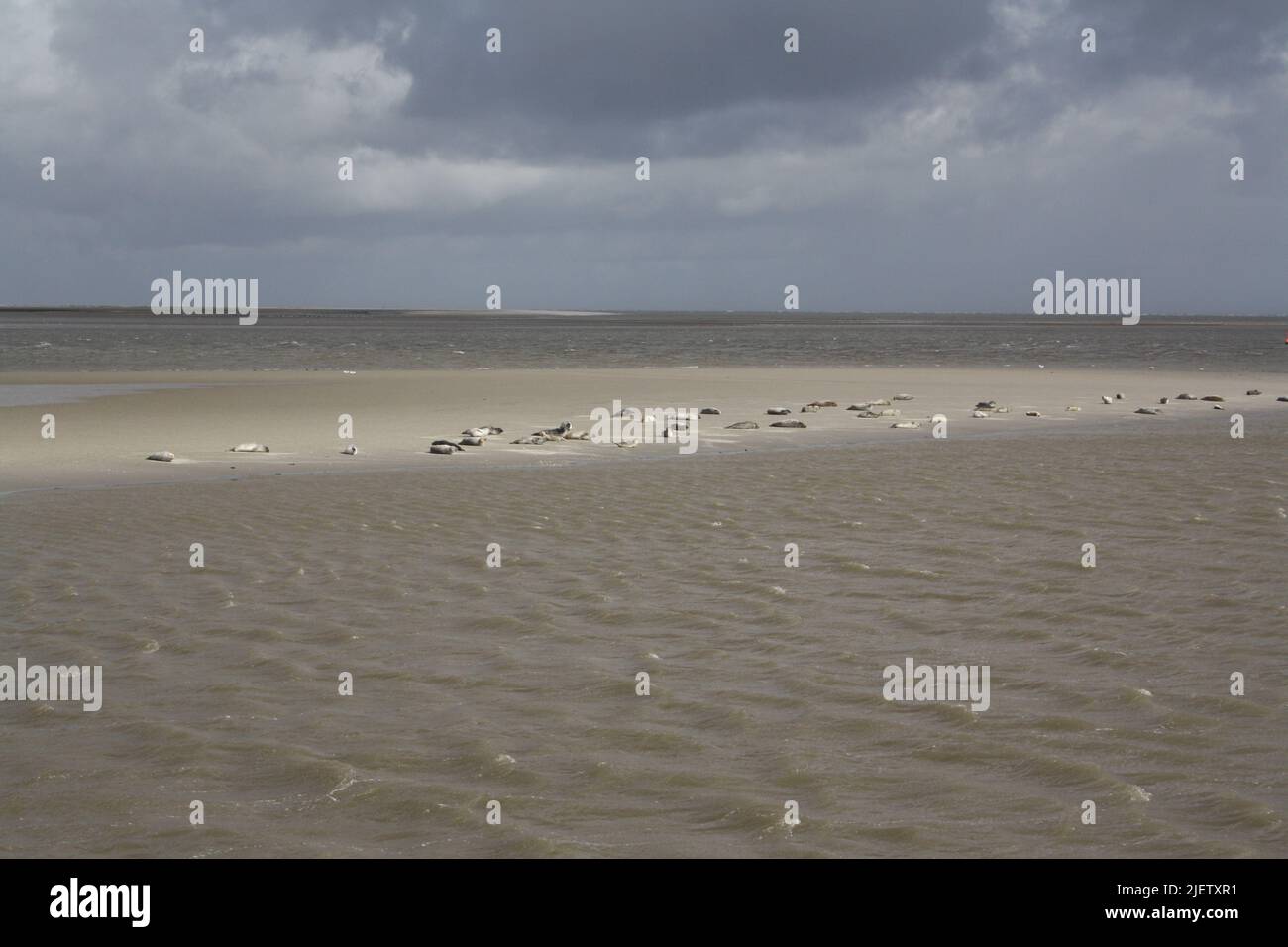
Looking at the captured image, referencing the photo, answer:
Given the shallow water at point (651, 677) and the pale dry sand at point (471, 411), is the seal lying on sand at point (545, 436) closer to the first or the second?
the pale dry sand at point (471, 411)

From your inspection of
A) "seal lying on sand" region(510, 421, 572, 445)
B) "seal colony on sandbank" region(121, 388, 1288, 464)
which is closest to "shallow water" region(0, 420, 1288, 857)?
"seal colony on sandbank" region(121, 388, 1288, 464)

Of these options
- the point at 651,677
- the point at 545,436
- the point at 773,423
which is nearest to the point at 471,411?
the point at 545,436

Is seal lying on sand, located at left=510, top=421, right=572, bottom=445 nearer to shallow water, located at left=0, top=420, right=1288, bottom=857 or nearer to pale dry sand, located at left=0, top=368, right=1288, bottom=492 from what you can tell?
pale dry sand, located at left=0, top=368, right=1288, bottom=492

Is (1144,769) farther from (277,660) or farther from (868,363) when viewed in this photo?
(868,363)

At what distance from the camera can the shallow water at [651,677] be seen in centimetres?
550

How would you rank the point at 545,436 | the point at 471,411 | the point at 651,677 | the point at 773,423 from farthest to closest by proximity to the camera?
the point at 471,411 < the point at 773,423 < the point at 545,436 < the point at 651,677

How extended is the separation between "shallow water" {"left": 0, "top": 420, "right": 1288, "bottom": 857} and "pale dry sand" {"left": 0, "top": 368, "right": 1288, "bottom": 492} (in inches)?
193

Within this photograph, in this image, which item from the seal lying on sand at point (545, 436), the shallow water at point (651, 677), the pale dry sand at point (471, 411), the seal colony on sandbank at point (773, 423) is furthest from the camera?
the seal lying on sand at point (545, 436)

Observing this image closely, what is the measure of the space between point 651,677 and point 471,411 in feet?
69.1

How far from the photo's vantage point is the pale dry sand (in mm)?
19406

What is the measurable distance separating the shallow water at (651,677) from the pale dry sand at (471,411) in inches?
193

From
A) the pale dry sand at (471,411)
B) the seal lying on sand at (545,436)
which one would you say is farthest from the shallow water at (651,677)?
the seal lying on sand at (545,436)

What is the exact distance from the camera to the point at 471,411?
28141 mm

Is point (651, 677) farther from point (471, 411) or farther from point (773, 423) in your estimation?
point (471, 411)
